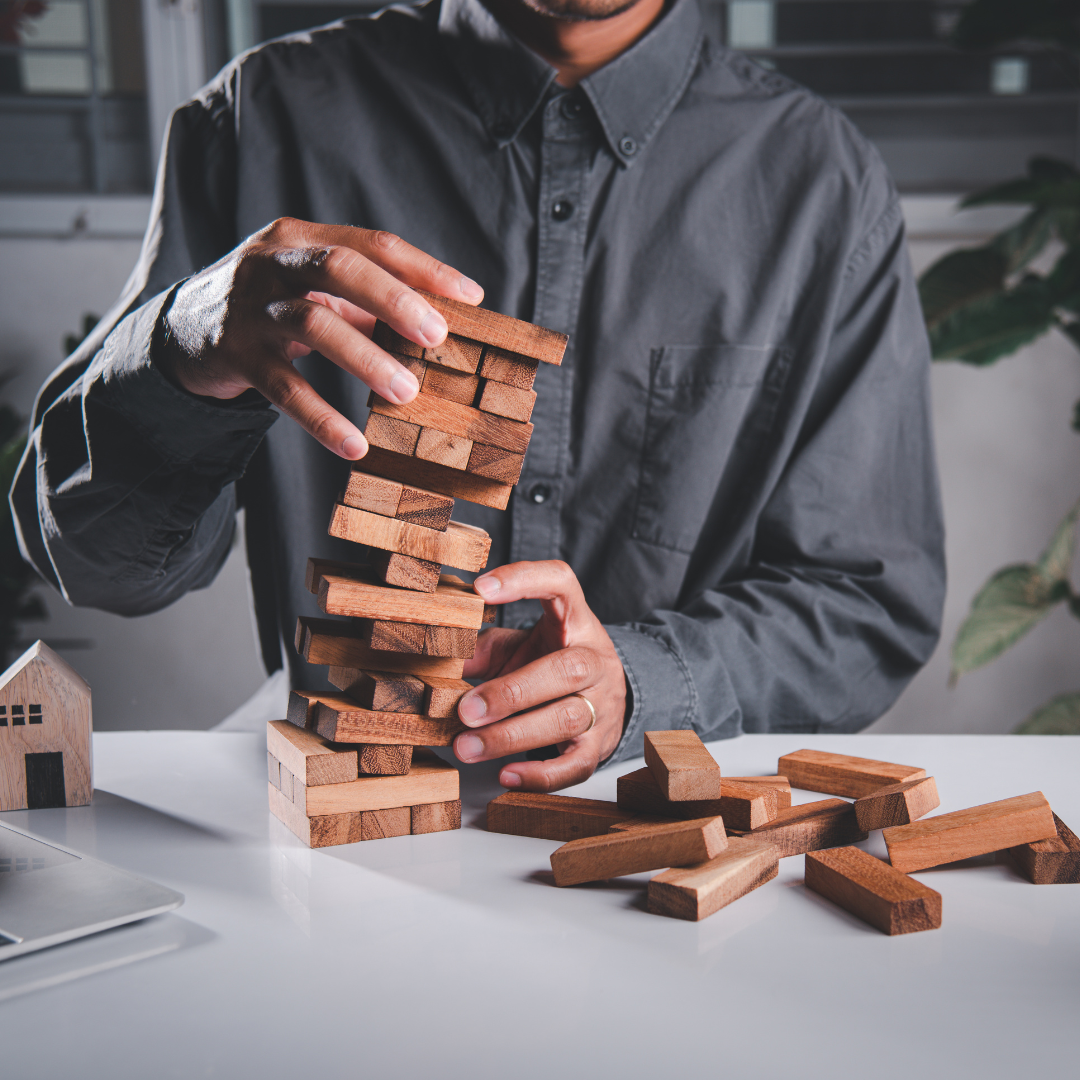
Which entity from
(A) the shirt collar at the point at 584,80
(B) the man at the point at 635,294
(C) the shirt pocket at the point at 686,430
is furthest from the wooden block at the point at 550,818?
(A) the shirt collar at the point at 584,80

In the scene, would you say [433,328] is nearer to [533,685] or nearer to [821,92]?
[533,685]

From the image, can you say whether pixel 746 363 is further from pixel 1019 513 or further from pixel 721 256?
pixel 1019 513

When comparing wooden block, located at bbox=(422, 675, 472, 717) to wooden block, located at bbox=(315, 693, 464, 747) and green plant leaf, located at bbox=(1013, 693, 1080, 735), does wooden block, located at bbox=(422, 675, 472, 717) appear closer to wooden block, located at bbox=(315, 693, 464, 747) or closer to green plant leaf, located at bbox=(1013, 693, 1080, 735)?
wooden block, located at bbox=(315, 693, 464, 747)

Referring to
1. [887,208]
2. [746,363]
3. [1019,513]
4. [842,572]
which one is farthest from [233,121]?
[1019,513]

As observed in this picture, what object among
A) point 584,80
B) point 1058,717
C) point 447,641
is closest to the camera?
point 447,641

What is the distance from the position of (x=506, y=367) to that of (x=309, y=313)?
6.1 inches

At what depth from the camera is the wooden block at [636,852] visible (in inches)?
26.5

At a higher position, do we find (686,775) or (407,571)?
(407,571)

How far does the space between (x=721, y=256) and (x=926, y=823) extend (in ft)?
2.89

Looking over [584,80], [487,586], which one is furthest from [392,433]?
[584,80]

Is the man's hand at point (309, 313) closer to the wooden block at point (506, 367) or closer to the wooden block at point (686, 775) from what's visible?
the wooden block at point (506, 367)

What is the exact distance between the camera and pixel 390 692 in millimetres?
766

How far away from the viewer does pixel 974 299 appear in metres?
2.18

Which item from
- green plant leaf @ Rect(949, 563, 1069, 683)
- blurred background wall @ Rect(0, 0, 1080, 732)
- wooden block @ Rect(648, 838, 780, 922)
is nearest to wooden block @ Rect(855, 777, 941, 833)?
wooden block @ Rect(648, 838, 780, 922)
